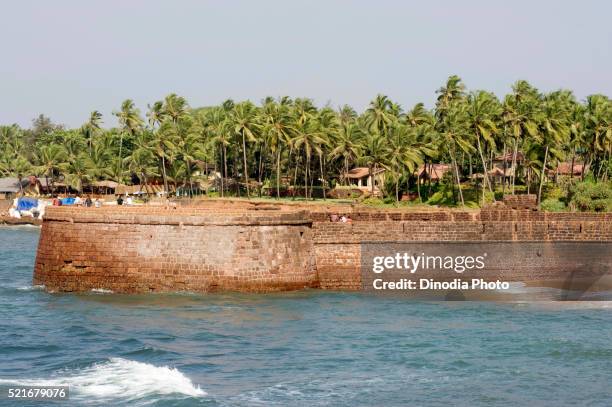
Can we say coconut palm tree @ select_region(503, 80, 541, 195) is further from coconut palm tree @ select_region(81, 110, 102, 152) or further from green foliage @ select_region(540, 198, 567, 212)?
coconut palm tree @ select_region(81, 110, 102, 152)

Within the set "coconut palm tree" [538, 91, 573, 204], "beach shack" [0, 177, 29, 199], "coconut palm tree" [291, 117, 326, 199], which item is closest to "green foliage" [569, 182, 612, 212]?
"coconut palm tree" [538, 91, 573, 204]

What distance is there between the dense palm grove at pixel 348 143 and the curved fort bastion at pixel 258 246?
927 inches

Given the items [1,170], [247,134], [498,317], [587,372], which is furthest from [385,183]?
[1,170]

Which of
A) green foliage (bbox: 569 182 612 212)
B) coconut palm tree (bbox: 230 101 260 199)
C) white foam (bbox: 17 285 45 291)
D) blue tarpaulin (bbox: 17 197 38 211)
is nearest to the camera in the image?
white foam (bbox: 17 285 45 291)

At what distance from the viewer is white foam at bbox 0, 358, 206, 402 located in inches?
898

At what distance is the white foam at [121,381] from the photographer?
22.8 metres

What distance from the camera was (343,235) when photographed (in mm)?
37562

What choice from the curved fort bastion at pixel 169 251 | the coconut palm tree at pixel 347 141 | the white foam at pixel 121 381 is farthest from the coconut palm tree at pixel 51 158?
the white foam at pixel 121 381

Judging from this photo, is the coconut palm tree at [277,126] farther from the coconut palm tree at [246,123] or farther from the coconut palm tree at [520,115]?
the coconut palm tree at [520,115]

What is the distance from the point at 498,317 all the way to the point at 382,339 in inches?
222

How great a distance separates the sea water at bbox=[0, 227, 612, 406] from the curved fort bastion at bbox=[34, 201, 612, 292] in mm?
737

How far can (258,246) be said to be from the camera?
35500 millimetres

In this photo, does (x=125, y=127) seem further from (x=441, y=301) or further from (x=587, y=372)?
(x=587, y=372)

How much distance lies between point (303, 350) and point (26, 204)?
7175 cm
